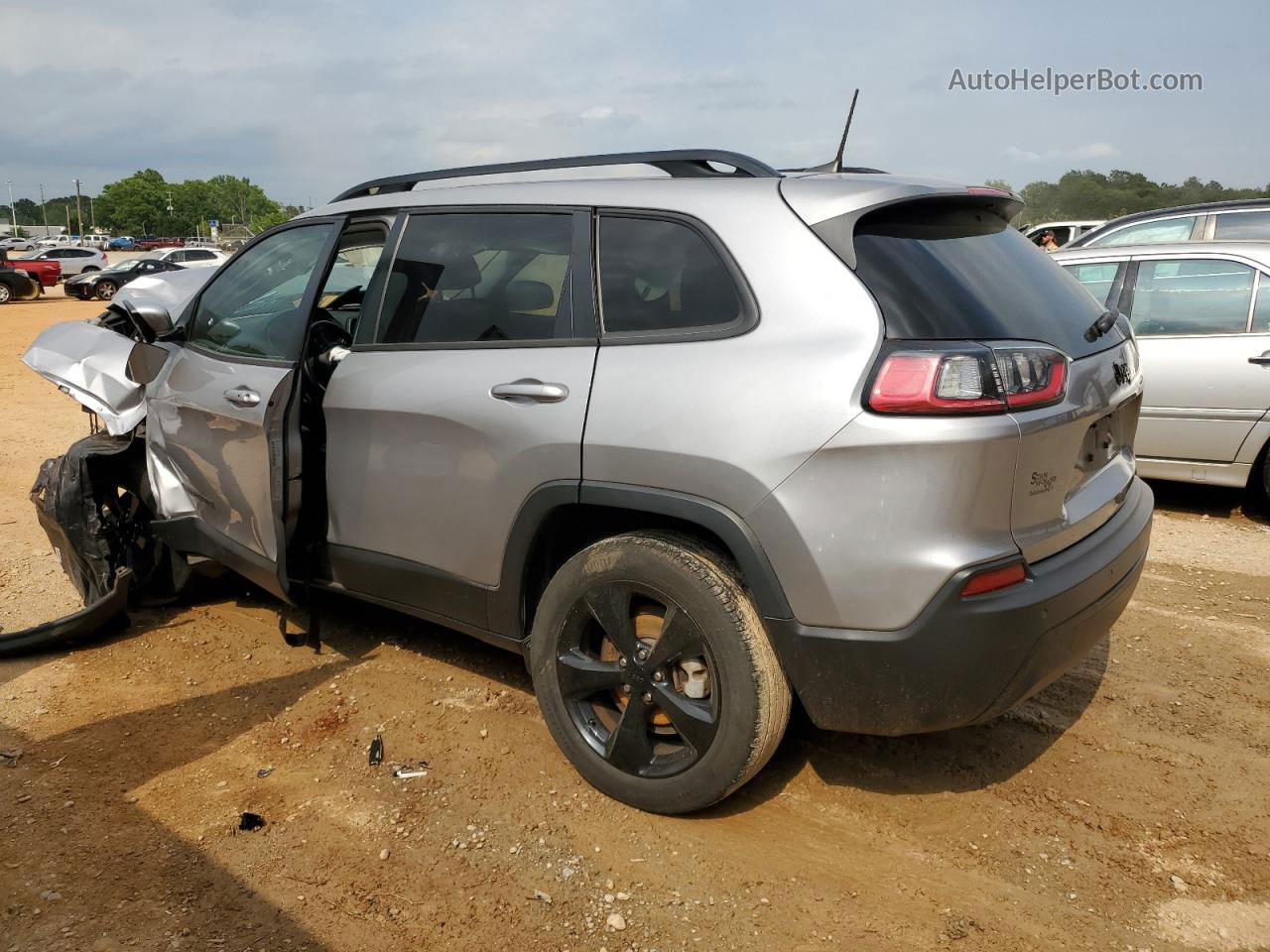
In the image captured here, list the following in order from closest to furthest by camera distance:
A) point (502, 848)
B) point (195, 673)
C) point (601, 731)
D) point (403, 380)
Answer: point (502, 848)
point (601, 731)
point (403, 380)
point (195, 673)

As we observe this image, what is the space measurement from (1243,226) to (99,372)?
9098 millimetres

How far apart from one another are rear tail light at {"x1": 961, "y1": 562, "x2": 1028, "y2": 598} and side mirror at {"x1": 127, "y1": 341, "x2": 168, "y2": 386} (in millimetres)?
3661

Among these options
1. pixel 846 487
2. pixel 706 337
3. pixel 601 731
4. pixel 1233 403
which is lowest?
pixel 601 731

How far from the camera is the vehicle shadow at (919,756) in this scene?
10.3 feet

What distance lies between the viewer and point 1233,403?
596 cm

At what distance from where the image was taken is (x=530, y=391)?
9.87 feet

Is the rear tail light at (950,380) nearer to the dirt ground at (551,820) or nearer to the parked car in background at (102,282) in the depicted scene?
the dirt ground at (551,820)

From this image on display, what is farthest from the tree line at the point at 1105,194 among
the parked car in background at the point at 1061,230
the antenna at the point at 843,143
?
the antenna at the point at 843,143

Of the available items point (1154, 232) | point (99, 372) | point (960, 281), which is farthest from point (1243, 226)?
point (99, 372)

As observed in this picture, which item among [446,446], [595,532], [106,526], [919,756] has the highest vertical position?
[446,446]

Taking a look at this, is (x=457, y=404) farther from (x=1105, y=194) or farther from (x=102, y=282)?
(x=1105, y=194)

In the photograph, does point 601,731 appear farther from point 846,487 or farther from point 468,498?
point 846,487

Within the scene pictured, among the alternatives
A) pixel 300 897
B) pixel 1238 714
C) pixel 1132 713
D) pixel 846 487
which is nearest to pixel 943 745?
pixel 1132 713

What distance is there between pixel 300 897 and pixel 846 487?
1789 millimetres
